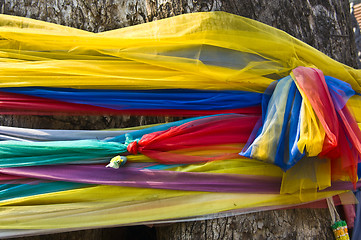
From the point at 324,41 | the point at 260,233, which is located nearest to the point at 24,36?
the point at 260,233

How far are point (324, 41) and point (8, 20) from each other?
1.48m

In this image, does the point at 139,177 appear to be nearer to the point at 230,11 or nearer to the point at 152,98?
the point at 152,98

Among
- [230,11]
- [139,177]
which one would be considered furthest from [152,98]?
[230,11]

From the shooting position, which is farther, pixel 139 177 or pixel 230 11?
pixel 230 11

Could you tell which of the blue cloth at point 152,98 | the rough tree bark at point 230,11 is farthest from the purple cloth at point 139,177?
the blue cloth at point 152,98

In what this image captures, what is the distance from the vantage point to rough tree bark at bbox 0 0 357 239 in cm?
163

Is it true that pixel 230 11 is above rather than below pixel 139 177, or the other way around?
above

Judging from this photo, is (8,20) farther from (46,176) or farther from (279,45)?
(279,45)

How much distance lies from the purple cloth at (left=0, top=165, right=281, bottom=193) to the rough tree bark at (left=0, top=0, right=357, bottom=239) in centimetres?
14

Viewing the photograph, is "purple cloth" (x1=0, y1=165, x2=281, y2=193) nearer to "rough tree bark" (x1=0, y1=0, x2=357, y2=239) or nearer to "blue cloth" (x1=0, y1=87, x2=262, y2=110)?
"rough tree bark" (x1=0, y1=0, x2=357, y2=239)

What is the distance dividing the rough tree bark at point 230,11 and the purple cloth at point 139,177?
14 cm

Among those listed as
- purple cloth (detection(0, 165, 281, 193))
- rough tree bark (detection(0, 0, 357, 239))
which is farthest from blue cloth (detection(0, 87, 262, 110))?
purple cloth (detection(0, 165, 281, 193))

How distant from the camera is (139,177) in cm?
160

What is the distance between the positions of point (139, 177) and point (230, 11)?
2.75 feet
